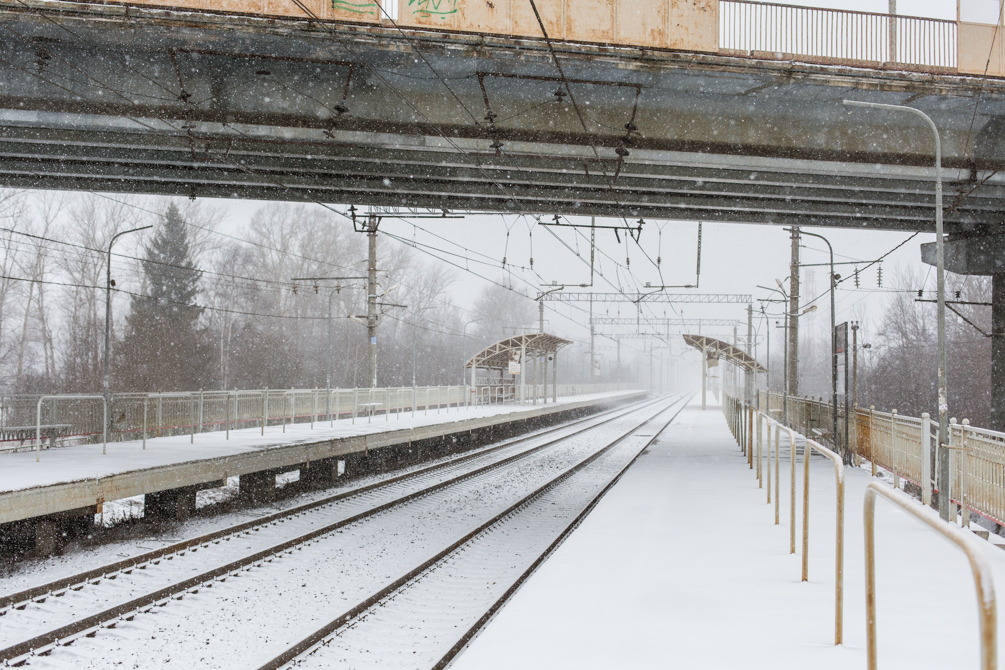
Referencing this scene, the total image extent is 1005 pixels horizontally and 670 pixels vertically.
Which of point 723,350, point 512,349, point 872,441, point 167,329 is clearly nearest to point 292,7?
point 872,441

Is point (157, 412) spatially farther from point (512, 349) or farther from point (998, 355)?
point (512, 349)

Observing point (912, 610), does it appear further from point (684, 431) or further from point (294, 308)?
point (294, 308)

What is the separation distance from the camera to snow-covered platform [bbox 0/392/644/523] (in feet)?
33.7

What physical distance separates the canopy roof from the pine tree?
44.9 ft

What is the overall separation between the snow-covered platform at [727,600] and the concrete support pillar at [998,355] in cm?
1269

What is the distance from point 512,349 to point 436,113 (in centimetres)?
2477

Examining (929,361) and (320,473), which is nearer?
(320,473)

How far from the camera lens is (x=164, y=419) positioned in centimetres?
1858

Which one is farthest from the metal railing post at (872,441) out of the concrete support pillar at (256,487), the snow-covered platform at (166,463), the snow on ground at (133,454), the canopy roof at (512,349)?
the canopy roof at (512,349)

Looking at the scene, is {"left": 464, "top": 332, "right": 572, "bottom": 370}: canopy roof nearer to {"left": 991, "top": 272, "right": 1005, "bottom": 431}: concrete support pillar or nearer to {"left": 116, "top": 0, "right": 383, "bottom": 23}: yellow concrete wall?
{"left": 991, "top": 272, "right": 1005, "bottom": 431}: concrete support pillar

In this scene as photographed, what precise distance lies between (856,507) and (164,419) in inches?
589

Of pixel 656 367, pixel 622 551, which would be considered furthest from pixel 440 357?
pixel 656 367

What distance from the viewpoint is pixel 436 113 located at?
45.2ft

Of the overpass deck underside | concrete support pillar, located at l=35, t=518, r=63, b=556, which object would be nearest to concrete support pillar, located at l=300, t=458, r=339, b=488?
the overpass deck underside
